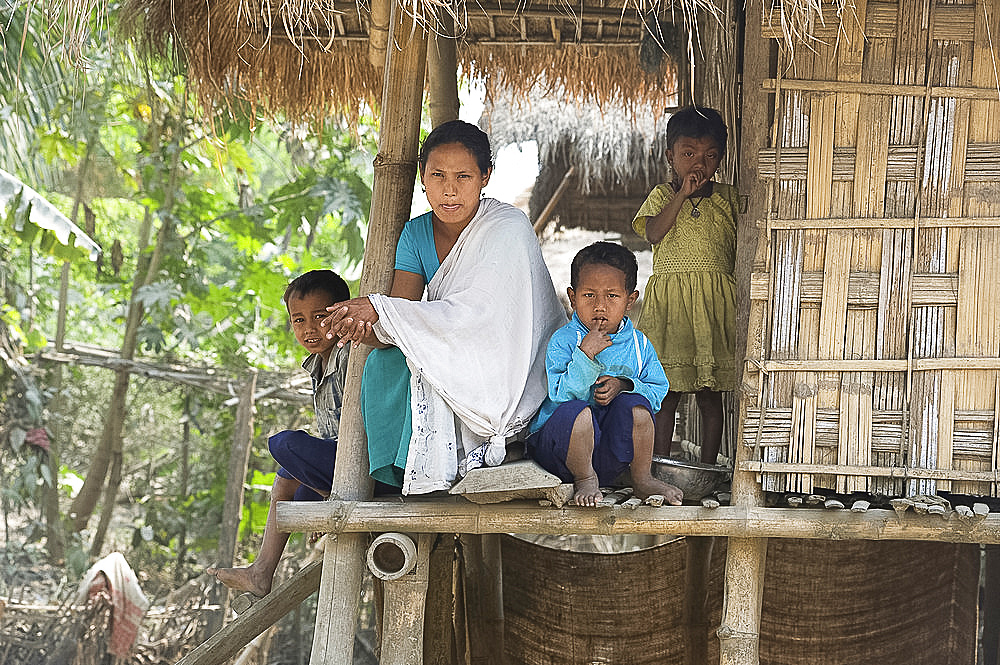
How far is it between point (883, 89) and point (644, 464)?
1.25 m

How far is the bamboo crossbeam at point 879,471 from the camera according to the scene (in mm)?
2725

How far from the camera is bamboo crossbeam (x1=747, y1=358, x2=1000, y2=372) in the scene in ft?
8.98

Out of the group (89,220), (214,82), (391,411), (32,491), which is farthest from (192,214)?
(391,411)

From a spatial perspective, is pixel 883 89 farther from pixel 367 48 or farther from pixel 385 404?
pixel 367 48

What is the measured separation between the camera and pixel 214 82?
424 cm

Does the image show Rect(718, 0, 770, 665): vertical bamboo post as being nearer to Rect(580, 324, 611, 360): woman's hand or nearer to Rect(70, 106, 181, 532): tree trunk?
Rect(580, 324, 611, 360): woman's hand

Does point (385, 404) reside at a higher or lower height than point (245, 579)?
higher

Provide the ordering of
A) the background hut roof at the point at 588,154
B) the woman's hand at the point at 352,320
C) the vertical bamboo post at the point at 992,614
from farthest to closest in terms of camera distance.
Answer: the background hut roof at the point at 588,154 < the vertical bamboo post at the point at 992,614 < the woman's hand at the point at 352,320

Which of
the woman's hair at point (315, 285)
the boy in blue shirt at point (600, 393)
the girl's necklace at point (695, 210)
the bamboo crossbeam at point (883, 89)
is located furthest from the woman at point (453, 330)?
the bamboo crossbeam at point (883, 89)

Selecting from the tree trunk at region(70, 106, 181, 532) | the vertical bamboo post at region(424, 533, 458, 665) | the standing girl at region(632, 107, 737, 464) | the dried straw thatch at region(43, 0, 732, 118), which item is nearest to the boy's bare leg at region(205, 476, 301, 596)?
the vertical bamboo post at region(424, 533, 458, 665)

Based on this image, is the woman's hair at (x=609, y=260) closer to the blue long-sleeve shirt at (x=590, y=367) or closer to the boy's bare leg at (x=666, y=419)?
the blue long-sleeve shirt at (x=590, y=367)

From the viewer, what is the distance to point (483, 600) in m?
4.35

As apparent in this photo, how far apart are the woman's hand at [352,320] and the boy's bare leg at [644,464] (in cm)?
77

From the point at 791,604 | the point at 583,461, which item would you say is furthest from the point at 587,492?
the point at 791,604
